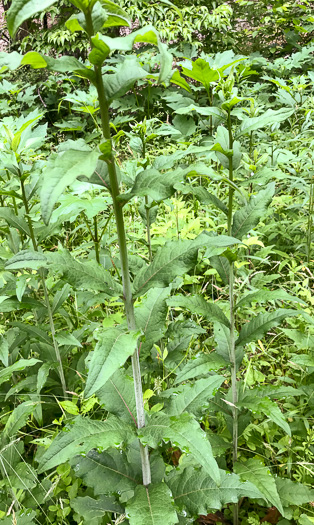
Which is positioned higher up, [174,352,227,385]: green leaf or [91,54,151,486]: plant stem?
[91,54,151,486]: plant stem

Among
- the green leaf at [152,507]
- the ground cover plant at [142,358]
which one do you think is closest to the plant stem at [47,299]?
the ground cover plant at [142,358]

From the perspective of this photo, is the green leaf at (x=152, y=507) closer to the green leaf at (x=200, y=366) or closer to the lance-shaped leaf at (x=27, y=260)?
the green leaf at (x=200, y=366)

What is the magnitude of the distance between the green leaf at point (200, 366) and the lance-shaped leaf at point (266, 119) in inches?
33.4

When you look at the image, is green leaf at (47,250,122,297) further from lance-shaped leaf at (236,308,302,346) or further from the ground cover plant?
lance-shaped leaf at (236,308,302,346)

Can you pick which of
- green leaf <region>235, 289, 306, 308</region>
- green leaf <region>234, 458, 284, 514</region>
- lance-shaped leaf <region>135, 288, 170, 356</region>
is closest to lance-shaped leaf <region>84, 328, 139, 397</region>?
lance-shaped leaf <region>135, 288, 170, 356</region>

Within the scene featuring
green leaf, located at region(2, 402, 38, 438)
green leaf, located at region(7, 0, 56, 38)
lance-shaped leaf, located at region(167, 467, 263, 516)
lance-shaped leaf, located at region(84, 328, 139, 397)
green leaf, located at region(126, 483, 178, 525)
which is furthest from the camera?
green leaf, located at region(2, 402, 38, 438)

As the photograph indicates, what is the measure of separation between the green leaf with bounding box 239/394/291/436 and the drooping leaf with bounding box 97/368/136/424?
44 cm

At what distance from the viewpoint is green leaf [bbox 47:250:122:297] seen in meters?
1.11

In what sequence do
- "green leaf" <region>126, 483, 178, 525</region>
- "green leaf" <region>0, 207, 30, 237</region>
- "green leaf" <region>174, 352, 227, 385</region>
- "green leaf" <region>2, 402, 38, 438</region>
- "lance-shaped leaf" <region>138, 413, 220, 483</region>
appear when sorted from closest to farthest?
1. "lance-shaped leaf" <region>138, 413, 220, 483</region>
2. "green leaf" <region>126, 483, 178, 525</region>
3. "green leaf" <region>174, 352, 227, 385</region>
4. "green leaf" <region>2, 402, 38, 438</region>
5. "green leaf" <region>0, 207, 30, 237</region>

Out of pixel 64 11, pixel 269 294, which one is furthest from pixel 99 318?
pixel 64 11

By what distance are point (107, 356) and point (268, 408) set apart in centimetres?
76

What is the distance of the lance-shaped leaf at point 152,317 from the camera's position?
1.28 m

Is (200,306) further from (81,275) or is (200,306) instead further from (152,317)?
(81,275)

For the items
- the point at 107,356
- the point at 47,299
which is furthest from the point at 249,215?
the point at 47,299
